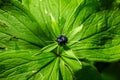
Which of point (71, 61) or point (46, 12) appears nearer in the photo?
point (71, 61)

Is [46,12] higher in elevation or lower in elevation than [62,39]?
higher

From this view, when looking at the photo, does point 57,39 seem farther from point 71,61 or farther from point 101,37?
point 101,37

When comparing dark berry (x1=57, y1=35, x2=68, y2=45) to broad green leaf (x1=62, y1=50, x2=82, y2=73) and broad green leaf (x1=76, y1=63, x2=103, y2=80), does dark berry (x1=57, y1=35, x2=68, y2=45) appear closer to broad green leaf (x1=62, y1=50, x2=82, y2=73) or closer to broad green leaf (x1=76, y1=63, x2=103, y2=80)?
broad green leaf (x1=62, y1=50, x2=82, y2=73)

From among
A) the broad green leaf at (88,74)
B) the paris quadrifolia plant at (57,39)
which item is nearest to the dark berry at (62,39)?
the paris quadrifolia plant at (57,39)

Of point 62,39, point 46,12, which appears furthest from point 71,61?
point 46,12

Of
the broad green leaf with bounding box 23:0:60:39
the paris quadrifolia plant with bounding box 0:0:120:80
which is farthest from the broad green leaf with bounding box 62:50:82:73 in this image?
the broad green leaf with bounding box 23:0:60:39

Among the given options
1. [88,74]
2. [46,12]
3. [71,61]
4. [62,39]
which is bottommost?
[88,74]

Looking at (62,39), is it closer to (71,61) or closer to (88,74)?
(71,61)

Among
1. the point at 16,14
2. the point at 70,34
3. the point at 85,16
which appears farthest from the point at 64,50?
the point at 16,14

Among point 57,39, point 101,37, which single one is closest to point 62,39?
point 57,39

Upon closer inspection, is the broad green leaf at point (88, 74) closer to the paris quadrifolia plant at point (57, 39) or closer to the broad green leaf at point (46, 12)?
the paris quadrifolia plant at point (57, 39)
